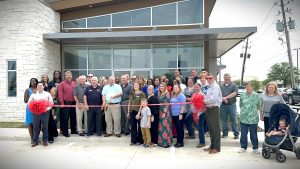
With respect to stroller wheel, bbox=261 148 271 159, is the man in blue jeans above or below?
above

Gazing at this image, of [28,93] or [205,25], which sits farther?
[205,25]

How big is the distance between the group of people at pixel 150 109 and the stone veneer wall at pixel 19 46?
4.09 meters

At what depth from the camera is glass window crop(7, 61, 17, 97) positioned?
41.7 ft

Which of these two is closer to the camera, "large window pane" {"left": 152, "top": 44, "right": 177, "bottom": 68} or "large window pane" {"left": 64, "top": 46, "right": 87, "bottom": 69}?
"large window pane" {"left": 152, "top": 44, "right": 177, "bottom": 68}

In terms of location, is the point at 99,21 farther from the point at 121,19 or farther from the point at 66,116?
the point at 66,116

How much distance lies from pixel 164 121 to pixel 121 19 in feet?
28.7

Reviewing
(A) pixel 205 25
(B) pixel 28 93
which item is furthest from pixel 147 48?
(B) pixel 28 93

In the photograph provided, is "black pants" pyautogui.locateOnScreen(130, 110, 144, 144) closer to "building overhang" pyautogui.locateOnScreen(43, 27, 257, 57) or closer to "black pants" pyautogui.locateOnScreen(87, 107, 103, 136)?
"black pants" pyautogui.locateOnScreen(87, 107, 103, 136)

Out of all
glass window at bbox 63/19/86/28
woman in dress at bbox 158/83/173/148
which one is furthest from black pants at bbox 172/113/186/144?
glass window at bbox 63/19/86/28

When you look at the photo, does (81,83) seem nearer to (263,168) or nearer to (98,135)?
(98,135)

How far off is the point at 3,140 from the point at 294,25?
23.0 meters

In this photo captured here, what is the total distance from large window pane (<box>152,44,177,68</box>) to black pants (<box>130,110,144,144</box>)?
6749 mm

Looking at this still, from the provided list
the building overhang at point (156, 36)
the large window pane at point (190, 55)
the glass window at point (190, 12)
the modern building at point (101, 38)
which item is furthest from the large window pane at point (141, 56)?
the glass window at point (190, 12)

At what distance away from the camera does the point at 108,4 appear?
1494 cm
